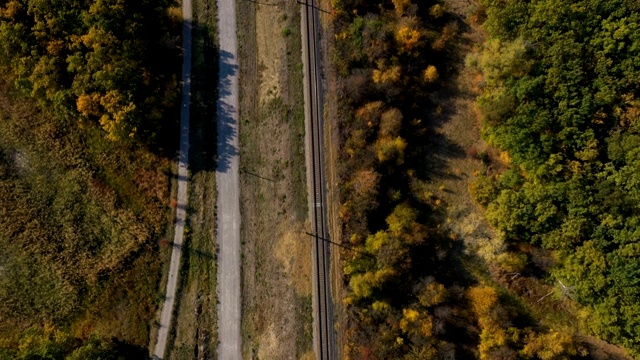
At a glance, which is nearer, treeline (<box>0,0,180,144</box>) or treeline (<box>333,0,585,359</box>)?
treeline (<box>333,0,585,359</box>)

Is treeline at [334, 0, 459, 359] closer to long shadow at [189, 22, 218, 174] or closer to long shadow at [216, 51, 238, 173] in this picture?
long shadow at [216, 51, 238, 173]

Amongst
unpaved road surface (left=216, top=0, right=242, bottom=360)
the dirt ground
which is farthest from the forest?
unpaved road surface (left=216, top=0, right=242, bottom=360)

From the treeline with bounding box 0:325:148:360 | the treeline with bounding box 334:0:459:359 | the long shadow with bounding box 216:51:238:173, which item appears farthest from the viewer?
the long shadow with bounding box 216:51:238:173

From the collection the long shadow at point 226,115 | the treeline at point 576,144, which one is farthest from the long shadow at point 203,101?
the treeline at point 576,144

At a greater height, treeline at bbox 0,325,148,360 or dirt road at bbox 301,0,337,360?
dirt road at bbox 301,0,337,360

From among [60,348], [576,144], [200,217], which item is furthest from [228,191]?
[576,144]

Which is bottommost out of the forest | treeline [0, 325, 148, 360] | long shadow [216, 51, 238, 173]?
treeline [0, 325, 148, 360]

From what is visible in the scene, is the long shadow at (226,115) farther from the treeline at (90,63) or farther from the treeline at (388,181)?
the treeline at (388,181)
